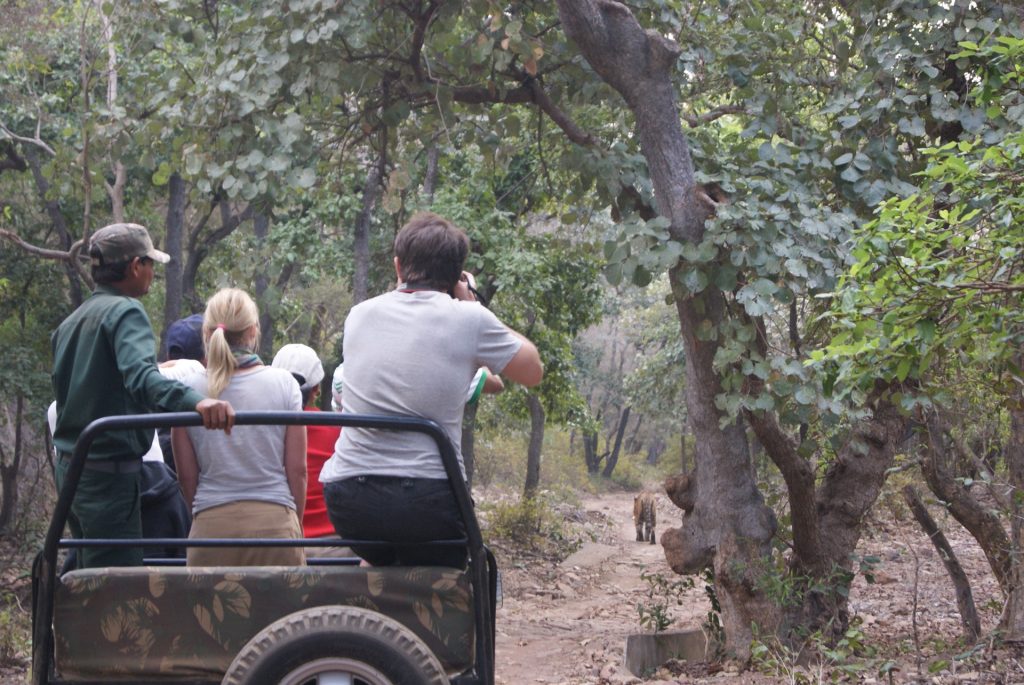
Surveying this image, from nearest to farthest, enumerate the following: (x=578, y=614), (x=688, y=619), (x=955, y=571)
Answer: (x=955, y=571) → (x=688, y=619) → (x=578, y=614)

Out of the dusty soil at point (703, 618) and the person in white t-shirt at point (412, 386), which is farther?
the dusty soil at point (703, 618)

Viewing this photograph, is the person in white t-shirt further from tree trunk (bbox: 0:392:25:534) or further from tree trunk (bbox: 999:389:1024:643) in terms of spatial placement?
tree trunk (bbox: 0:392:25:534)

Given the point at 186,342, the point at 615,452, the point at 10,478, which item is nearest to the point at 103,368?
the point at 186,342

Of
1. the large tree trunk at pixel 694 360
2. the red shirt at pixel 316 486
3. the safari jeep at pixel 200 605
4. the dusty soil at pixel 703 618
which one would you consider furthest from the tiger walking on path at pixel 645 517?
the safari jeep at pixel 200 605

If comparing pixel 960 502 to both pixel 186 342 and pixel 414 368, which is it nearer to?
pixel 186 342

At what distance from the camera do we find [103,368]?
11.9 ft

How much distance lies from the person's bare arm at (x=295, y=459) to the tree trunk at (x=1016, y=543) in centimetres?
401

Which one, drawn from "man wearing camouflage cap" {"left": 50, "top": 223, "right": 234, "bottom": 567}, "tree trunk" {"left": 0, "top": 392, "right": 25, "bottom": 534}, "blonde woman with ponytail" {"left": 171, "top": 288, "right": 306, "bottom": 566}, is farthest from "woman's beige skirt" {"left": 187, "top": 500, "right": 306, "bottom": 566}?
"tree trunk" {"left": 0, "top": 392, "right": 25, "bottom": 534}

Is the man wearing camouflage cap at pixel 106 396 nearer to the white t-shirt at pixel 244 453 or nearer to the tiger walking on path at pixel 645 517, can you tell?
the white t-shirt at pixel 244 453

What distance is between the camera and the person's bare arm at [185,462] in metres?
3.97

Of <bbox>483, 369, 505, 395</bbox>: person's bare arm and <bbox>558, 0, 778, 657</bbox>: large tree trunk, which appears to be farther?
<bbox>558, 0, 778, 657</bbox>: large tree trunk

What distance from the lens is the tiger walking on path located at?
23734 millimetres

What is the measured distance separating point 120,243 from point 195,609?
1331 millimetres

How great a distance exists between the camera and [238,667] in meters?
2.94
